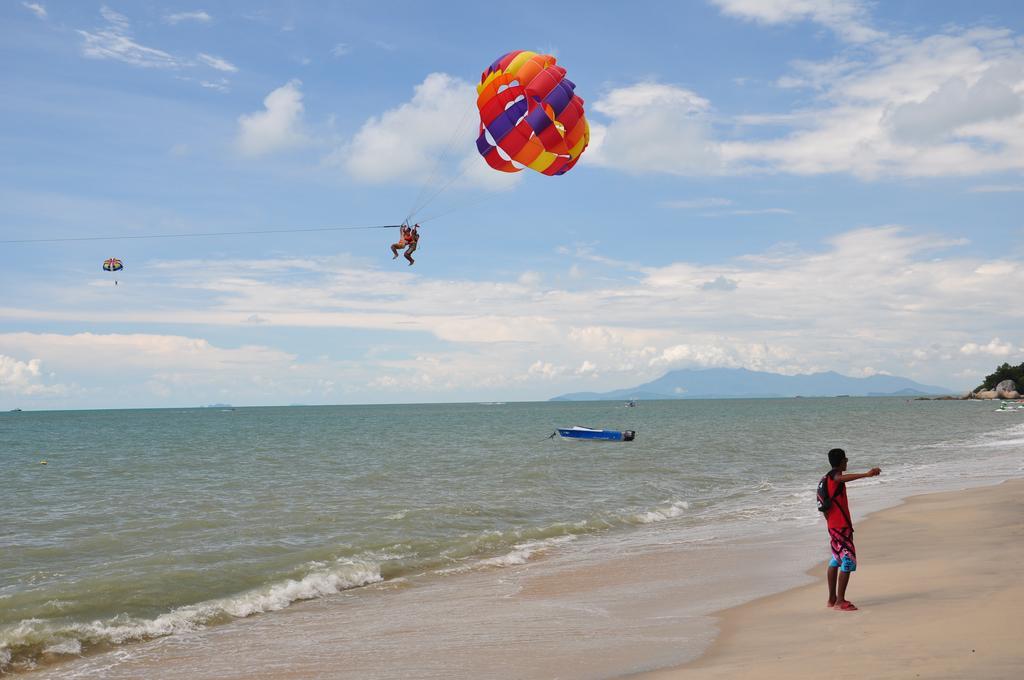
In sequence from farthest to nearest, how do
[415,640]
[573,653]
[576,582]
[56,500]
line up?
[56,500] < [576,582] < [415,640] < [573,653]

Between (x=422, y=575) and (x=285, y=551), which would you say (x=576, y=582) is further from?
(x=285, y=551)

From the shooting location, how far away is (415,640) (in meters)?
9.05

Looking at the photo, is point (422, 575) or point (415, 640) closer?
point (415, 640)

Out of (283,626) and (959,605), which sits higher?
(959,605)

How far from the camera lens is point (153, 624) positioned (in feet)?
35.0

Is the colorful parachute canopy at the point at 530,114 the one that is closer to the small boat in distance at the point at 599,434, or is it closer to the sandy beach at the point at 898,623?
the sandy beach at the point at 898,623

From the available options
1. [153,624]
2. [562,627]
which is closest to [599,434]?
[153,624]

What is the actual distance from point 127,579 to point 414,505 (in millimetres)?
9466

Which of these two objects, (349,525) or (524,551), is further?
(349,525)

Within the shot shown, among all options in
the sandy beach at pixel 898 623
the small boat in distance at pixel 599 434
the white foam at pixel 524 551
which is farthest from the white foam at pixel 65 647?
the small boat in distance at pixel 599 434

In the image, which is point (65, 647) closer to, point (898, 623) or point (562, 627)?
point (562, 627)

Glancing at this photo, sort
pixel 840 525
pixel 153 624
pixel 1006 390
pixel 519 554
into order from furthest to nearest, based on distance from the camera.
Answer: pixel 1006 390
pixel 519 554
pixel 153 624
pixel 840 525

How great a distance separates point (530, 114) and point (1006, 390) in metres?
175

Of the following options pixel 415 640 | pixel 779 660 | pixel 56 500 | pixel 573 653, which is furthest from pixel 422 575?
pixel 56 500
